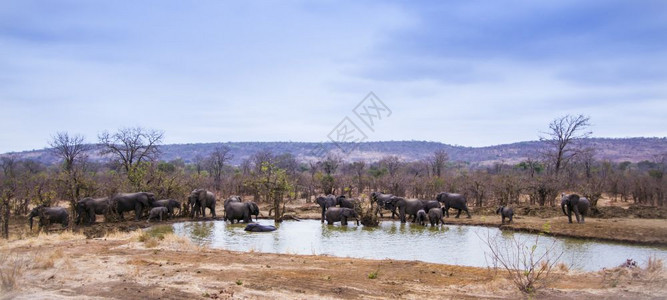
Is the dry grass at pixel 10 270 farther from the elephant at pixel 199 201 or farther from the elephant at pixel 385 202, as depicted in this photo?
the elephant at pixel 385 202

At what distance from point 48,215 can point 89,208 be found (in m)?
2.21

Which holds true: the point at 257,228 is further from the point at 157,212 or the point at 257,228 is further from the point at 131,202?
the point at 131,202

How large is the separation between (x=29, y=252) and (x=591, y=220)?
24292 millimetres

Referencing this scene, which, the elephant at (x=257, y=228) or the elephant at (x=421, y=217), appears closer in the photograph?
the elephant at (x=257, y=228)

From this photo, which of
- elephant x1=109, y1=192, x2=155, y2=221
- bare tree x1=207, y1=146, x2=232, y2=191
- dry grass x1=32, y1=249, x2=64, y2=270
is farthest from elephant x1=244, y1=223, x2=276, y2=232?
→ bare tree x1=207, y1=146, x2=232, y2=191

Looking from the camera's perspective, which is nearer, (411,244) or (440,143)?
(411,244)

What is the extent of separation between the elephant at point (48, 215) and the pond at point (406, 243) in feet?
15.7

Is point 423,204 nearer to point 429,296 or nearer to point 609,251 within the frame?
point 609,251

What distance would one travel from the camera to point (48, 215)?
22.0 m

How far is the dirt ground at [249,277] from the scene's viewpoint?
33.9ft

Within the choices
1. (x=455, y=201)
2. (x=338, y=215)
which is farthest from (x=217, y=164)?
(x=338, y=215)

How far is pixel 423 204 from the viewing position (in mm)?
26859

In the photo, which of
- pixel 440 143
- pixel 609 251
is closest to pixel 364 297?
pixel 609 251

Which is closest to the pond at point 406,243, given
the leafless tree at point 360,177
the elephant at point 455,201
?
the elephant at point 455,201
